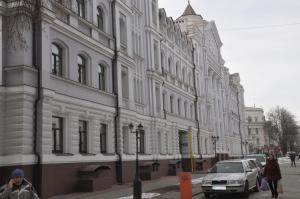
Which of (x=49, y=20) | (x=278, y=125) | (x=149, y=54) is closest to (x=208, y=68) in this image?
(x=149, y=54)

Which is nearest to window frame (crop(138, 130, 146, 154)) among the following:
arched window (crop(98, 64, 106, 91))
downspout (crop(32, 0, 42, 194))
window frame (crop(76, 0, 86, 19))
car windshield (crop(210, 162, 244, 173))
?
arched window (crop(98, 64, 106, 91))

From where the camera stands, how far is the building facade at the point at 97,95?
1980cm

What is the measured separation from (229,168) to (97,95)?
930 cm

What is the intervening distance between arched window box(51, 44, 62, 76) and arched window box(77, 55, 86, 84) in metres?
1.83

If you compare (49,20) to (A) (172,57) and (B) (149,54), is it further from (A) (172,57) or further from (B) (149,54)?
(A) (172,57)

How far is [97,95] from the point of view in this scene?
26.2 m

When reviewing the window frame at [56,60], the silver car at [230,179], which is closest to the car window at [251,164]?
the silver car at [230,179]

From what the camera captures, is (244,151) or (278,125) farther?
(278,125)

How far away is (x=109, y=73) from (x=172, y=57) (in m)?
16.6

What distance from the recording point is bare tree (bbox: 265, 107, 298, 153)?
110m

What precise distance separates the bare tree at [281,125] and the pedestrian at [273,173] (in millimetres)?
94608

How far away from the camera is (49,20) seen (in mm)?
21406

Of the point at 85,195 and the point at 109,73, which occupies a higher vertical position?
the point at 109,73

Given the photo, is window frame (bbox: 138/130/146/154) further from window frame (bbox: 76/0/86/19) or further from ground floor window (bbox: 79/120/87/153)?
window frame (bbox: 76/0/86/19)
